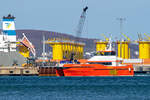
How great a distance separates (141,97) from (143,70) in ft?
333

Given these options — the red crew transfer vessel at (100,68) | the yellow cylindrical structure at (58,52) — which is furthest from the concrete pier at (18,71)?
the yellow cylindrical structure at (58,52)

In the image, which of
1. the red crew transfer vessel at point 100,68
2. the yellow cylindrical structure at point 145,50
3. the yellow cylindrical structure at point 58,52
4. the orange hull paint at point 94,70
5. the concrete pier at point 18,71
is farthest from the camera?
the yellow cylindrical structure at point 58,52

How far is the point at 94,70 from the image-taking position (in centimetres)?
11031

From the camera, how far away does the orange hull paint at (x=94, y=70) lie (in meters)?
110

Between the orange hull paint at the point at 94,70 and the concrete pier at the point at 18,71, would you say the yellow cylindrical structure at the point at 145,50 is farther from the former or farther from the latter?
the orange hull paint at the point at 94,70

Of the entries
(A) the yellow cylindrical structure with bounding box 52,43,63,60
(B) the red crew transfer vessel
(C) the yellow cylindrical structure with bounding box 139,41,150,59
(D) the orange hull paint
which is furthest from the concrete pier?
(C) the yellow cylindrical structure with bounding box 139,41,150,59

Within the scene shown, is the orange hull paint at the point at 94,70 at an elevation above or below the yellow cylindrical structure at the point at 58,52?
below

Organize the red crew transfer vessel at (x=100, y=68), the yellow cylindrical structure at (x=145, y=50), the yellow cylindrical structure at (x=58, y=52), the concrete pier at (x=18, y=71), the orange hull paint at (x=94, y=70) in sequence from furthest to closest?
the yellow cylindrical structure at (x=58, y=52), the yellow cylindrical structure at (x=145, y=50), the concrete pier at (x=18, y=71), the red crew transfer vessel at (x=100, y=68), the orange hull paint at (x=94, y=70)

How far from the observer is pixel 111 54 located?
112 m

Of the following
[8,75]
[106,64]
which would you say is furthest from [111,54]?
[8,75]

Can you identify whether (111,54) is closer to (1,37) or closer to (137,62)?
(1,37)

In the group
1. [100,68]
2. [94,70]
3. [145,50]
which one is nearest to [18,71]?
[94,70]

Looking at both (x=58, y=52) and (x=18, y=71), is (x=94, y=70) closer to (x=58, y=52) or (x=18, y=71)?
(x=18, y=71)

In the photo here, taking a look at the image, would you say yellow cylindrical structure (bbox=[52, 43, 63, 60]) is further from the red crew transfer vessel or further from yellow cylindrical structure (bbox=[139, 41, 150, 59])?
the red crew transfer vessel
